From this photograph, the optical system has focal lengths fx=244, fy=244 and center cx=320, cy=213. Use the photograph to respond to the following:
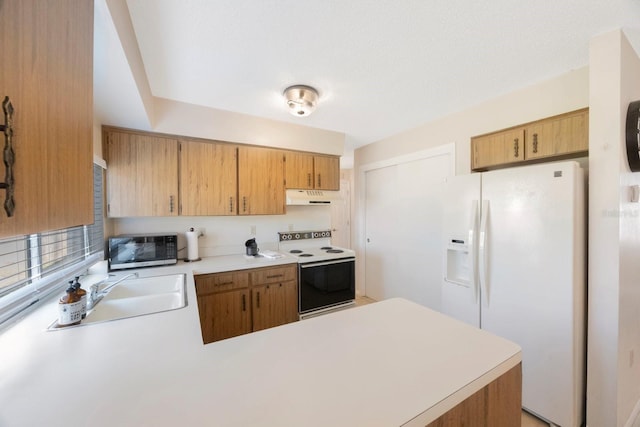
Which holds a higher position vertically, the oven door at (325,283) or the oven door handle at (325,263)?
the oven door handle at (325,263)

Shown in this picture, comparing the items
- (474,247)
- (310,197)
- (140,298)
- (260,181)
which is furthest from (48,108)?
(310,197)

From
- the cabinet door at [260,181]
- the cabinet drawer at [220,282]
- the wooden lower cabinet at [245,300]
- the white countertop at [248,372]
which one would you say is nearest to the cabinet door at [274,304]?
the wooden lower cabinet at [245,300]

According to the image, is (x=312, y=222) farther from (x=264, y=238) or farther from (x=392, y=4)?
(x=392, y=4)

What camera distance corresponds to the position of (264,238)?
3.05 meters

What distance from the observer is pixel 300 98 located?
6.64ft

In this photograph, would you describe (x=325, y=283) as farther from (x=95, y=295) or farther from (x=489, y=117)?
(x=489, y=117)

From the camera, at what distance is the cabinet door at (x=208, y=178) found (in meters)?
2.42

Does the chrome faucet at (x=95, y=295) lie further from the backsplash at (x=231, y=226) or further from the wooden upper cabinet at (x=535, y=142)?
the wooden upper cabinet at (x=535, y=142)

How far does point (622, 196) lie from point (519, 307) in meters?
0.89

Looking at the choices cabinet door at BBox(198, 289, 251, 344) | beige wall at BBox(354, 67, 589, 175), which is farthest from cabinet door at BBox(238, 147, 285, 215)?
beige wall at BBox(354, 67, 589, 175)

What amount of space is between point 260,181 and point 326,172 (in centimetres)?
88

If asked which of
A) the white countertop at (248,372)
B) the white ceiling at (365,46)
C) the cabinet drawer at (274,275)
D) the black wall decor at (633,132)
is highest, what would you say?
the white ceiling at (365,46)

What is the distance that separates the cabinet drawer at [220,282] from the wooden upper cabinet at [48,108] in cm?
153

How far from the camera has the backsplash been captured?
2473 millimetres
